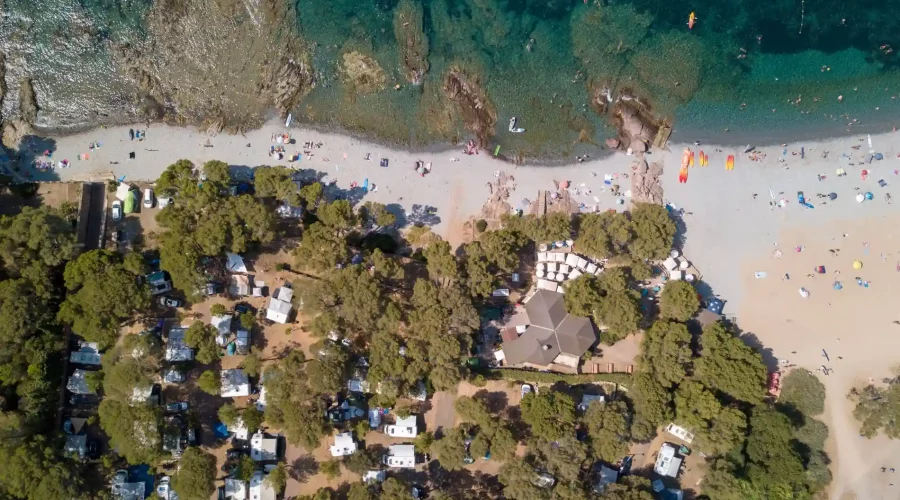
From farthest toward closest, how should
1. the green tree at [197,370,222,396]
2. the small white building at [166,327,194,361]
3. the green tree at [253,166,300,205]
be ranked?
the green tree at [253,166,300,205] < the small white building at [166,327,194,361] < the green tree at [197,370,222,396]

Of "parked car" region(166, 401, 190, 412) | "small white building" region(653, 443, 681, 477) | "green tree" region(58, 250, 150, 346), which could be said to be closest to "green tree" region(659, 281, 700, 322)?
"small white building" region(653, 443, 681, 477)

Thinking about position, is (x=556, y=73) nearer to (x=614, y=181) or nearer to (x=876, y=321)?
(x=614, y=181)

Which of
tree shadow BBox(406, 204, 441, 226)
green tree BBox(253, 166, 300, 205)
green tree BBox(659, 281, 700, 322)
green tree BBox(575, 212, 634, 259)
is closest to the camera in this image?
green tree BBox(253, 166, 300, 205)

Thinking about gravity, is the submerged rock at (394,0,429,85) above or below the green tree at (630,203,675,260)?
above

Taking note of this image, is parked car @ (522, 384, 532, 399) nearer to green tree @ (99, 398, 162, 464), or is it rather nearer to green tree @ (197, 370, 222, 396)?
green tree @ (197, 370, 222, 396)

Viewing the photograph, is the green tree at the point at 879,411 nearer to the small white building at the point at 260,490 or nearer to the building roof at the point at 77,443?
the small white building at the point at 260,490

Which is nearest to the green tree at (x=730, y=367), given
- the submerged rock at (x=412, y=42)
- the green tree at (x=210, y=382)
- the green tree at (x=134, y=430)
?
the submerged rock at (x=412, y=42)
